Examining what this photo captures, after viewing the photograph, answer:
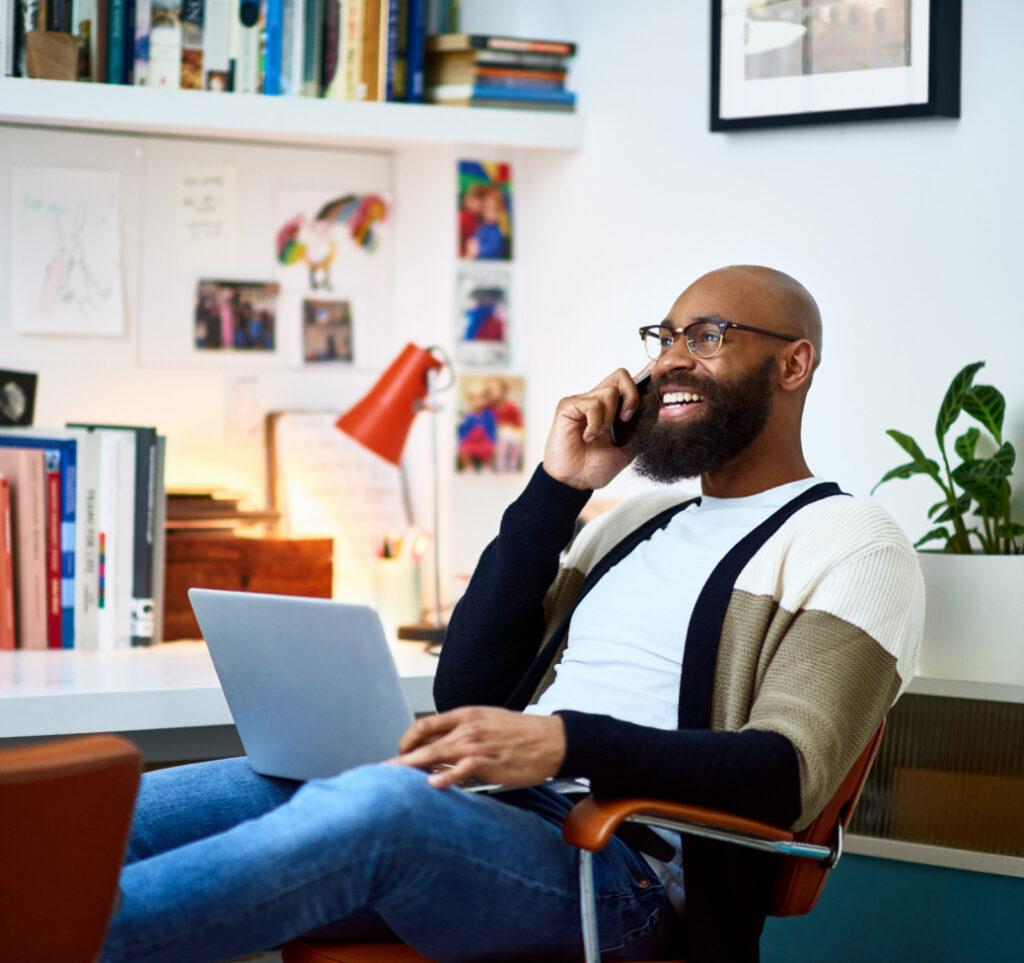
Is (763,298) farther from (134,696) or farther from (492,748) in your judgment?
(134,696)

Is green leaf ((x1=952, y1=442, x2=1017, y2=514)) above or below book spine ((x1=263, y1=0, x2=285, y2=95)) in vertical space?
below

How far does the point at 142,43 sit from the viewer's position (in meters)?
2.81

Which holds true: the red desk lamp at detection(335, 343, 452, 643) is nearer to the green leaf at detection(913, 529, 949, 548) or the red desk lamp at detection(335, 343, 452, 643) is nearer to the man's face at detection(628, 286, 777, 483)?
the man's face at detection(628, 286, 777, 483)

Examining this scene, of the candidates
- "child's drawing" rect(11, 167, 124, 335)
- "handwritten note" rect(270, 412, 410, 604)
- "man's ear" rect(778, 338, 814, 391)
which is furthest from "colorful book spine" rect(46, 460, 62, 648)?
"man's ear" rect(778, 338, 814, 391)

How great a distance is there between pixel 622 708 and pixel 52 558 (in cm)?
119

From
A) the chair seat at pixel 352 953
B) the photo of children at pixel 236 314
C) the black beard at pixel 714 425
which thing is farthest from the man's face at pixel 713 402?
the photo of children at pixel 236 314

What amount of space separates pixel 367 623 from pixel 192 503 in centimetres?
132

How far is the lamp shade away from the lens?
9.09 feet

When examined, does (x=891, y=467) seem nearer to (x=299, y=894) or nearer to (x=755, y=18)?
(x=755, y=18)

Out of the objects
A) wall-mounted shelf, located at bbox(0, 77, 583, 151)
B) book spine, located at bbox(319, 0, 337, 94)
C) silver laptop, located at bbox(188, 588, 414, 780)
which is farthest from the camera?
book spine, located at bbox(319, 0, 337, 94)

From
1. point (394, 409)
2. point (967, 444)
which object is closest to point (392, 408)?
point (394, 409)

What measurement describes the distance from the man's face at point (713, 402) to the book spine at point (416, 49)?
109cm

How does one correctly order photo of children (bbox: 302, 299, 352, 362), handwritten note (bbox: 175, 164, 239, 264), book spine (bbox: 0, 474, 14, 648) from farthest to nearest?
photo of children (bbox: 302, 299, 352, 362)
handwritten note (bbox: 175, 164, 239, 264)
book spine (bbox: 0, 474, 14, 648)

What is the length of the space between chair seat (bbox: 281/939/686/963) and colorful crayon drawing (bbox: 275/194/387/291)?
1.77 metres
